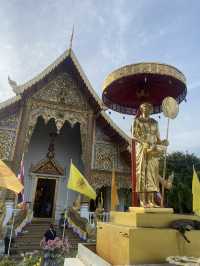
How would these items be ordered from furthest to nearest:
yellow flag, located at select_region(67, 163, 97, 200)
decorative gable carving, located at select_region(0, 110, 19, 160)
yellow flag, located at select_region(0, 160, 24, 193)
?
decorative gable carving, located at select_region(0, 110, 19, 160)
yellow flag, located at select_region(67, 163, 97, 200)
yellow flag, located at select_region(0, 160, 24, 193)

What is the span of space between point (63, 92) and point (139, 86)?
26.9 feet

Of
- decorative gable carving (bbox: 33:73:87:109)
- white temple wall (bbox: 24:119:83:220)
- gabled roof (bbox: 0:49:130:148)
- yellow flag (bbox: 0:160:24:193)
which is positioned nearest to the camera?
yellow flag (bbox: 0:160:24:193)

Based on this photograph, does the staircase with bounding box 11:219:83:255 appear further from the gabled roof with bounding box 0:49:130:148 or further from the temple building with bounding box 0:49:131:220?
the gabled roof with bounding box 0:49:130:148

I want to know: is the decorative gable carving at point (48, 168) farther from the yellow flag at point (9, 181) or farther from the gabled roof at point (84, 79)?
the yellow flag at point (9, 181)

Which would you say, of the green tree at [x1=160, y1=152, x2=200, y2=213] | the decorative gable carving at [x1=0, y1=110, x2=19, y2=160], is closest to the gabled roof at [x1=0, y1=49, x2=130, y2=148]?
the decorative gable carving at [x1=0, y1=110, x2=19, y2=160]

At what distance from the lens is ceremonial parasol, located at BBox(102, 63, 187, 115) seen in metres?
3.29

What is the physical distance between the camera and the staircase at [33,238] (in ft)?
25.5

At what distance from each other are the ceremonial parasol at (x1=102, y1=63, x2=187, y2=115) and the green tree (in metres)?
10.7

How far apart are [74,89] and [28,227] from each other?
6720 millimetres

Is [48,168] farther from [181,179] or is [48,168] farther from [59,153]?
[181,179]

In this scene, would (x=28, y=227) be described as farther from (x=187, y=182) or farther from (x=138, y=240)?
(x=187, y=182)

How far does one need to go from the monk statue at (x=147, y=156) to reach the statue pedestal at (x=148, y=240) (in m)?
0.37

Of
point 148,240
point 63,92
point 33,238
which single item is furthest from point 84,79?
point 148,240

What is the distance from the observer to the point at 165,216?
2.44 m
